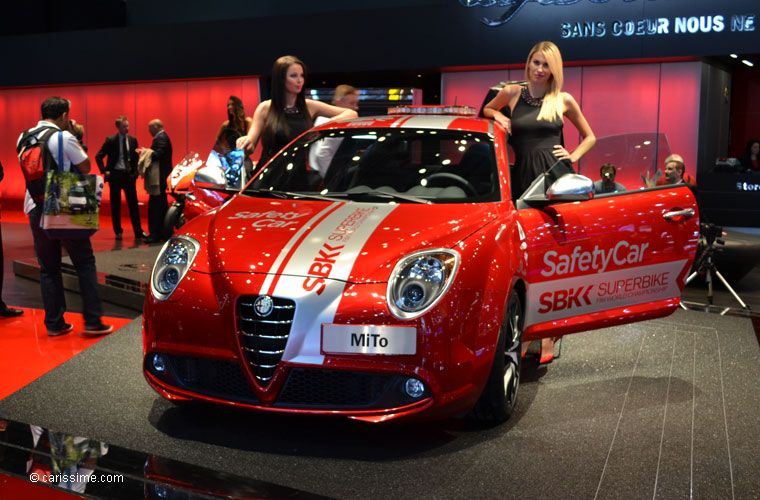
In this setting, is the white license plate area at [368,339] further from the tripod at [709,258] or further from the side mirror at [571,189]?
the tripod at [709,258]

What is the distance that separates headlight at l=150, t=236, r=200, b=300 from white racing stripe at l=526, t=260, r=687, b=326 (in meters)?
1.45

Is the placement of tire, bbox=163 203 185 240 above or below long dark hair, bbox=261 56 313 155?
below

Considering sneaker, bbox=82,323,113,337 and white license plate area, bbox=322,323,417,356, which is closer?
white license plate area, bbox=322,323,417,356

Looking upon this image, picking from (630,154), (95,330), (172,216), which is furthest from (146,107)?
(630,154)

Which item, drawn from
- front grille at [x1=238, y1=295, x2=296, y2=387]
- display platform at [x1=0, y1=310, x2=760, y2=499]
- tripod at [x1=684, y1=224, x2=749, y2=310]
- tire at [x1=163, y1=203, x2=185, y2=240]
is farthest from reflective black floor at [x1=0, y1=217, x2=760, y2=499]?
tire at [x1=163, y1=203, x2=185, y2=240]

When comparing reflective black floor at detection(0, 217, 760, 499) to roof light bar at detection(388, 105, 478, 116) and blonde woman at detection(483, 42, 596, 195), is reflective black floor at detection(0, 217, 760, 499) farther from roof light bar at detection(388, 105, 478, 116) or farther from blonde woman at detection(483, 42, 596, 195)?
roof light bar at detection(388, 105, 478, 116)

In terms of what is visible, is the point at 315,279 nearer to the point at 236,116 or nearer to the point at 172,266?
the point at 172,266

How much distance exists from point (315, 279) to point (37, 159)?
2757 mm

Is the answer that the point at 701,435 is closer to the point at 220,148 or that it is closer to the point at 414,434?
the point at 414,434

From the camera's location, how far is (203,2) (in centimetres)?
1512

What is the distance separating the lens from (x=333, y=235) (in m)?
3.08

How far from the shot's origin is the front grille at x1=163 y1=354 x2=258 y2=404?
9.61ft

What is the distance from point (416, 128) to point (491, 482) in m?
1.90

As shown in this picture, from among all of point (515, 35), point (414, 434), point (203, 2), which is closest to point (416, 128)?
point (414, 434)
